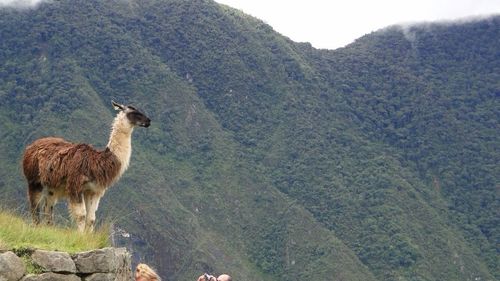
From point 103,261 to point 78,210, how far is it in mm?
1746

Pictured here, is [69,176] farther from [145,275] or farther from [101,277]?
[145,275]

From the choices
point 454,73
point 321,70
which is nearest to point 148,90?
point 321,70

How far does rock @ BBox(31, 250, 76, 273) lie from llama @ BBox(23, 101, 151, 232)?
1.79 m

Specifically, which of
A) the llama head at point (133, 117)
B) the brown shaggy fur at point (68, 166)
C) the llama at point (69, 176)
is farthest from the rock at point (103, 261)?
the llama head at point (133, 117)

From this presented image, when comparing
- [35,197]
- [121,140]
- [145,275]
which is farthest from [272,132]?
[145,275]

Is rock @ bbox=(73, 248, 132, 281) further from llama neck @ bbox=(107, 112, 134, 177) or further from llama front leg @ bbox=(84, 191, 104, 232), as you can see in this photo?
llama neck @ bbox=(107, 112, 134, 177)

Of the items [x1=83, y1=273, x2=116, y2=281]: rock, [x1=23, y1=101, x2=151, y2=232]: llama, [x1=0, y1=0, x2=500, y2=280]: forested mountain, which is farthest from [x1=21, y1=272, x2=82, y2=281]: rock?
[x1=0, y1=0, x2=500, y2=280]: forested mountain

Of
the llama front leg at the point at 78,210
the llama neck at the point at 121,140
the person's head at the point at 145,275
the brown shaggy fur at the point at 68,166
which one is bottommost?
the person's head at the point at 145,275

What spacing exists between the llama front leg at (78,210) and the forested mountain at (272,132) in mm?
47785

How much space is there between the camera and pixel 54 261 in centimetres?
895

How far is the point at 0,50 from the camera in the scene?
112562 millimetres

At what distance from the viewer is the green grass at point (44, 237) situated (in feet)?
A: 29.3

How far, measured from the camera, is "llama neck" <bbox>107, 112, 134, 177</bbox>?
1180 centimetres

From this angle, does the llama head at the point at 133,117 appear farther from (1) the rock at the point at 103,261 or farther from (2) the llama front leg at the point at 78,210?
(1) the rock at the point at 103,261
